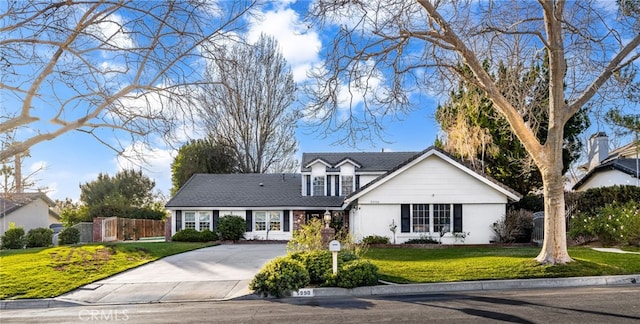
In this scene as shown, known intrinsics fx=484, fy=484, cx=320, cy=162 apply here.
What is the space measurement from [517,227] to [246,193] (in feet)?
54.5

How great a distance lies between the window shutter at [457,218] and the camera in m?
24.5

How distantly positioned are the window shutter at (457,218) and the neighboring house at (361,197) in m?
0.05

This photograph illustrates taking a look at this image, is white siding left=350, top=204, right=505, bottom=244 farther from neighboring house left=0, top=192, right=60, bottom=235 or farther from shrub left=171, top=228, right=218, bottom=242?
neighboring house left=0, top=192, right=60, bottom=235

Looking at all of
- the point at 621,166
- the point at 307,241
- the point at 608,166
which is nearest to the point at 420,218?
the point at 621,166

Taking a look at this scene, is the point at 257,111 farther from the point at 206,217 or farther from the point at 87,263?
the point at 87,263

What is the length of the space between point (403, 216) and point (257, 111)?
21193 mm

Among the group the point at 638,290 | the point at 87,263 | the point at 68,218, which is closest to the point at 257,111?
the point at 68,218

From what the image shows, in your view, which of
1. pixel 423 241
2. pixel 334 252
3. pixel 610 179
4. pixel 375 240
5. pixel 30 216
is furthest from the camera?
pixel 30 216

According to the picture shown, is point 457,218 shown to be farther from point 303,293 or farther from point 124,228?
point 124,228

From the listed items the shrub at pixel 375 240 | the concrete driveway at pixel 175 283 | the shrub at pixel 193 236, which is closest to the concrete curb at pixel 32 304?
the concrete driveway at pixel 175 283

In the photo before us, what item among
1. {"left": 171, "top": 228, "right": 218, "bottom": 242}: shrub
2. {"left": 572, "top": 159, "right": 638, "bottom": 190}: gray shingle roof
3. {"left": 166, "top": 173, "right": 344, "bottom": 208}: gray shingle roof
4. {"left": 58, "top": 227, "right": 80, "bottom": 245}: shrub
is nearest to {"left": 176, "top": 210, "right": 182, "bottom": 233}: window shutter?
{"left": 166, "top": 173, "right": 344, "bottom": 208}: gray shingle roof

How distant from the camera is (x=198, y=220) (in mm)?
30469

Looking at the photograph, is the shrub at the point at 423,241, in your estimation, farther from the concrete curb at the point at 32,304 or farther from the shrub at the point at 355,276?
the concrete curb at the point at 32,304

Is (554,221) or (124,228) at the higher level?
(554,221)
